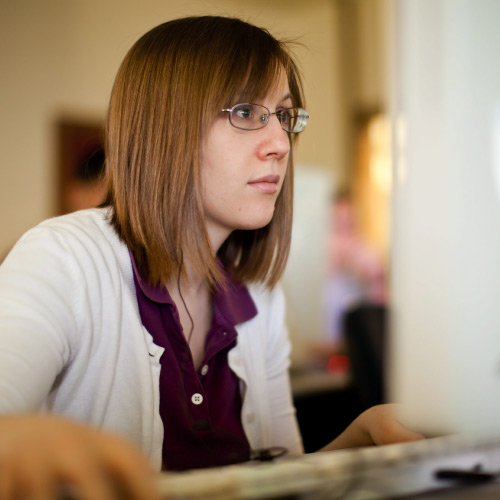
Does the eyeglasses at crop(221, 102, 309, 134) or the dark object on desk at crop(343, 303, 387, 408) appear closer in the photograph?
the eyeglasses at crop(221, 102, 309, 134)

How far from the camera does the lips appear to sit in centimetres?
72

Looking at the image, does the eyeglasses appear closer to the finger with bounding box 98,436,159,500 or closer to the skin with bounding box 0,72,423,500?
the skin with bounding box 0,72,423,500

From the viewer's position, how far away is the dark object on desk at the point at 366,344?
1770 mm

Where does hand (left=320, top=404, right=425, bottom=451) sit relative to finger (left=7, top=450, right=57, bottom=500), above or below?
below

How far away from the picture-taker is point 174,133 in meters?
0.70

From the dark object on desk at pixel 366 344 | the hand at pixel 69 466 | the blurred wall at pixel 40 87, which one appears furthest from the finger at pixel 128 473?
the blurred wall at pixel 40 87

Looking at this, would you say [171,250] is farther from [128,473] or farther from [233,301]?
[128,473]

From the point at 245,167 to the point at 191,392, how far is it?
0.30m

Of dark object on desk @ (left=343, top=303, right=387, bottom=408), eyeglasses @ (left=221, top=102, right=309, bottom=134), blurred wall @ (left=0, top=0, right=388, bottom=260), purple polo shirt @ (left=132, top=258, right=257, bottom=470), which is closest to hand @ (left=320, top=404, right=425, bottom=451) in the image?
purple polo shirt @ (left=132, top=258, right=257, bottom=470)

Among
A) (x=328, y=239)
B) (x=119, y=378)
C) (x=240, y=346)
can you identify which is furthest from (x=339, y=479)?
(x=328, y=239)

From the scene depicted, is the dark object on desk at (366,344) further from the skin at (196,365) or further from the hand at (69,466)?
the hand at (69,466)

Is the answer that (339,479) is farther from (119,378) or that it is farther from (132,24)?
(132,24)

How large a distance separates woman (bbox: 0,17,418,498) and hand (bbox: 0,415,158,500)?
265 millimetres

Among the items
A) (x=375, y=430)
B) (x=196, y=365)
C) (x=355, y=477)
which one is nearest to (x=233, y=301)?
(x=196, y=365)
